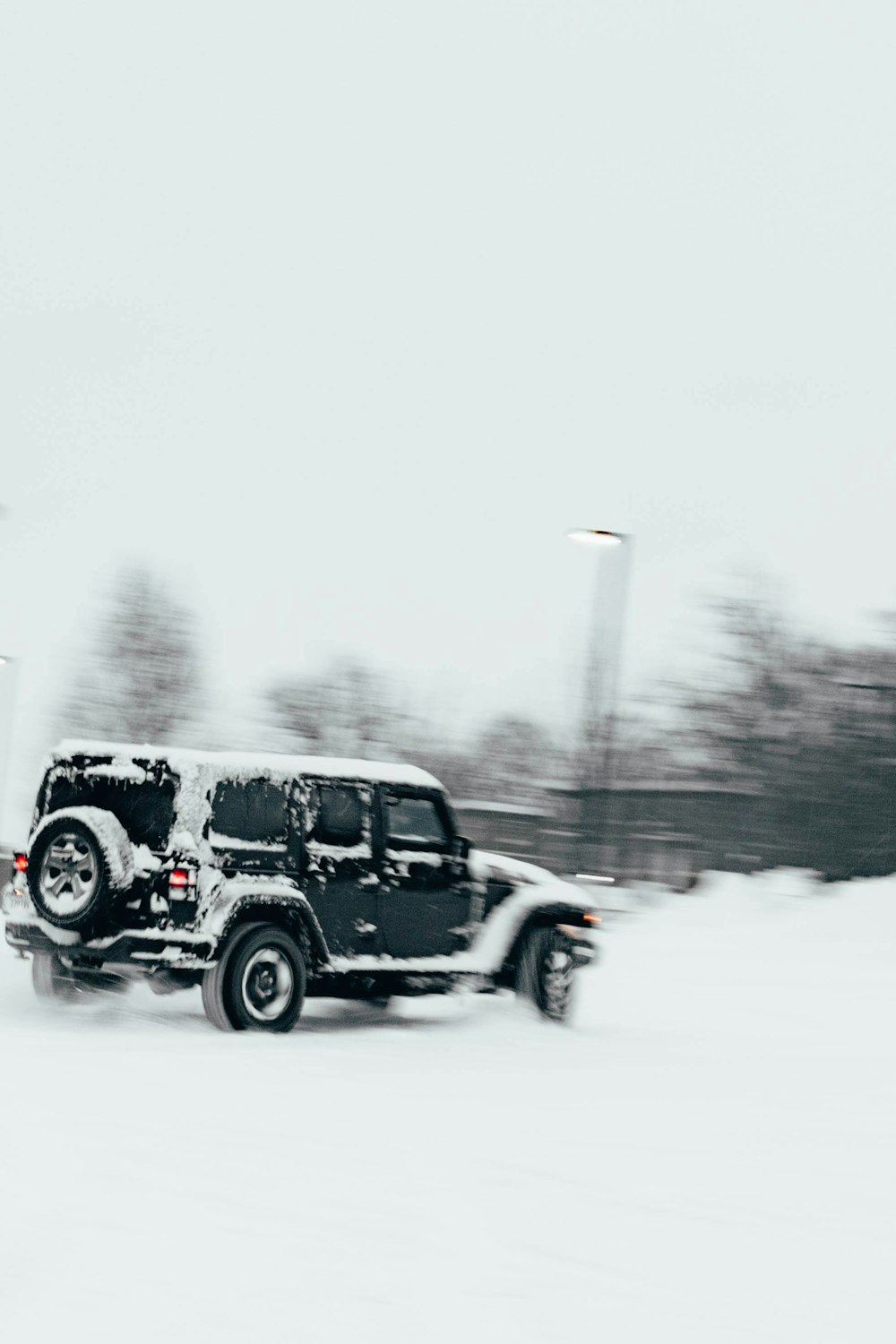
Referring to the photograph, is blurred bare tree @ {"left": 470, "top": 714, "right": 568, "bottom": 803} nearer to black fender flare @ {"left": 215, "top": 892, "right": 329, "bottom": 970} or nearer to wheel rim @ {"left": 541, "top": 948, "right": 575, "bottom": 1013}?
wheel rim @ {"left": 541, "top": 948, "right": 575, "bottom": 1013}

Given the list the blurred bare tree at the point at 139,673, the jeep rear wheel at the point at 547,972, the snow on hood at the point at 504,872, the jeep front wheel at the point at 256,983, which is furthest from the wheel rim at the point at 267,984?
the blurred bare tree at the point at 139,673

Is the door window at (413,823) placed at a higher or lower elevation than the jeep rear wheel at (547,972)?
higher

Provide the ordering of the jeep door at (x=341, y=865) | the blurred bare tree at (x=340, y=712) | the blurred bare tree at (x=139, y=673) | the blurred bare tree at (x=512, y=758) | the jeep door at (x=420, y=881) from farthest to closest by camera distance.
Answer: the blurred bare tree at (x=512, y=758)
the blurred bare tree at (x=340, y=712)
the blurred bare tree at (x=139, y=673)
the jeep door at (x=420, y=881)
the jeep door at (x=341, y=865)

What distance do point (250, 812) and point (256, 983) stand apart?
1065 millimetres

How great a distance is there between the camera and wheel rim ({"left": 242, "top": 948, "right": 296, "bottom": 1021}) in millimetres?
11812

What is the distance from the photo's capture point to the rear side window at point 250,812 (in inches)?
468

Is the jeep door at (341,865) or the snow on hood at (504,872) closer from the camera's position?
the jeep door at (341,865)

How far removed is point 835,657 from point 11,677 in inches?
678

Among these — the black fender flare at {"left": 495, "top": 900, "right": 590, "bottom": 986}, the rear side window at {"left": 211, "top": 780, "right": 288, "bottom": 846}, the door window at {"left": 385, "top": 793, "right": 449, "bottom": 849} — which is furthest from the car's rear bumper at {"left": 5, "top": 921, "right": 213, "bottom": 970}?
the black fender flare at {"left": 495, "top": 900, "right": 590, "bottom": 986}

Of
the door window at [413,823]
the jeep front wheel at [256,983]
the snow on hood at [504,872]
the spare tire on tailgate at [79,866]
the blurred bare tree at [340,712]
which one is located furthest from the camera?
the blurred bare tree at [340,712]

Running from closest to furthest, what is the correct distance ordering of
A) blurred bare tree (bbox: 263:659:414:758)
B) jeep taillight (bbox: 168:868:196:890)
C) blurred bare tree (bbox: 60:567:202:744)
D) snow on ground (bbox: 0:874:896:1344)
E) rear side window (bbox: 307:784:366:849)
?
snow on ground (bbox: 0:874:896:1344), jeep taillight (bbox: 168:868:196:890), rear side window (bbox: 307:784:366:849), blurred bare tree (bbox: 60:567:202:744), blurred bare tree (bbox: 263:659:414:758)

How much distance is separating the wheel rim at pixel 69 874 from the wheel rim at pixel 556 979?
12.1ft

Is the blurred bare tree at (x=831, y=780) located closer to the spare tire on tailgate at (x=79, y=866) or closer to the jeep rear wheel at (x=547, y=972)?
the jeep rear wheel at (x=547, y=972)

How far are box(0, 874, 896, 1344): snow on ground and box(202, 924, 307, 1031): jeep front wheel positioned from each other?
0.75 feet
